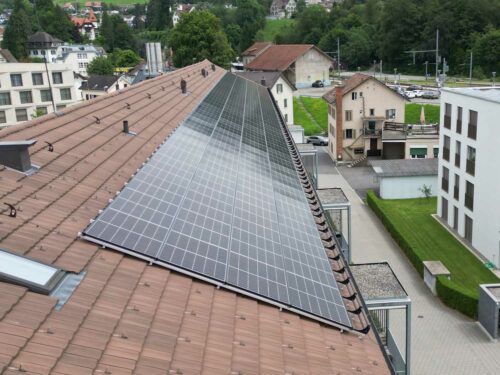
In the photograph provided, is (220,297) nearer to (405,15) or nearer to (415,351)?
(415,351)

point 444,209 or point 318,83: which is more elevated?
point 318,83

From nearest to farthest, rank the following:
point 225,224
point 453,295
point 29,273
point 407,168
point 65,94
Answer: point 29,273, point 225,224, point 453,295, point 407,168, point 65,94

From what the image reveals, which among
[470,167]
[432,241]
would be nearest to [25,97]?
[432,241]

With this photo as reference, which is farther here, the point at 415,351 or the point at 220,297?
the point at 415,351

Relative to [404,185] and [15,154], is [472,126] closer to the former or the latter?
[404,185]

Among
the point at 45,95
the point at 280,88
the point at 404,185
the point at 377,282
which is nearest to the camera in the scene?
the point at 377,282

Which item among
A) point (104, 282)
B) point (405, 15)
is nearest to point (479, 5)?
point (405, 15)

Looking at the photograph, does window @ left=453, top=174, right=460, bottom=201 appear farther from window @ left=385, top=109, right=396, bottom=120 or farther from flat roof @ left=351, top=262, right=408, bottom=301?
window @ left=385, top=109, right=396, bottom=120

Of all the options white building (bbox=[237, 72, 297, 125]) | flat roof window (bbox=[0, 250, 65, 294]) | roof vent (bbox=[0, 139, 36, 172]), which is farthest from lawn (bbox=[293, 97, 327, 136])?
flat roof window (bbox=[0, 250, 65, 294])
